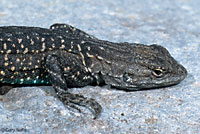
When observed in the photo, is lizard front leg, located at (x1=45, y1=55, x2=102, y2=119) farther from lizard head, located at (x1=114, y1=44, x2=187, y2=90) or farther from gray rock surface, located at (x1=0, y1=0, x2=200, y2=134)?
lizard head, located at (x1=114, y1=44, x2=187, y2=90)

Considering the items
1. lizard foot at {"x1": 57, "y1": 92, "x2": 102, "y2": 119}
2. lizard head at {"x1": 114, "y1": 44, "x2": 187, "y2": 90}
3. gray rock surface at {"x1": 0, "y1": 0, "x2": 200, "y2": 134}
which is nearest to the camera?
gray rock surface at {"x1": 0, "y1": 0, "x2": 200, "y2": 134}

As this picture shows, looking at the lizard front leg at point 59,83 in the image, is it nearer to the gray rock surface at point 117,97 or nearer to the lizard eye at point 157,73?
the gray rock surface at point 117,97

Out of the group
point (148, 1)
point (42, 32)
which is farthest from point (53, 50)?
point (148, 1)

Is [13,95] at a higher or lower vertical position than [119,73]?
lower

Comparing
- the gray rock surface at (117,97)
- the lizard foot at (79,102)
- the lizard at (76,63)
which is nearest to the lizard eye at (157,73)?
the lizard at (76,63)

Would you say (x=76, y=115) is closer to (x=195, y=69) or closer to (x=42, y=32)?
(x=42, y=32)

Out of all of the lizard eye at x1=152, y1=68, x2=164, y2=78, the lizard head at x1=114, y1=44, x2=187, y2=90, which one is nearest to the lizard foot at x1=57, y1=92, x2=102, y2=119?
the lizard head at x1=114, y1=44, x2=187, y2=90
